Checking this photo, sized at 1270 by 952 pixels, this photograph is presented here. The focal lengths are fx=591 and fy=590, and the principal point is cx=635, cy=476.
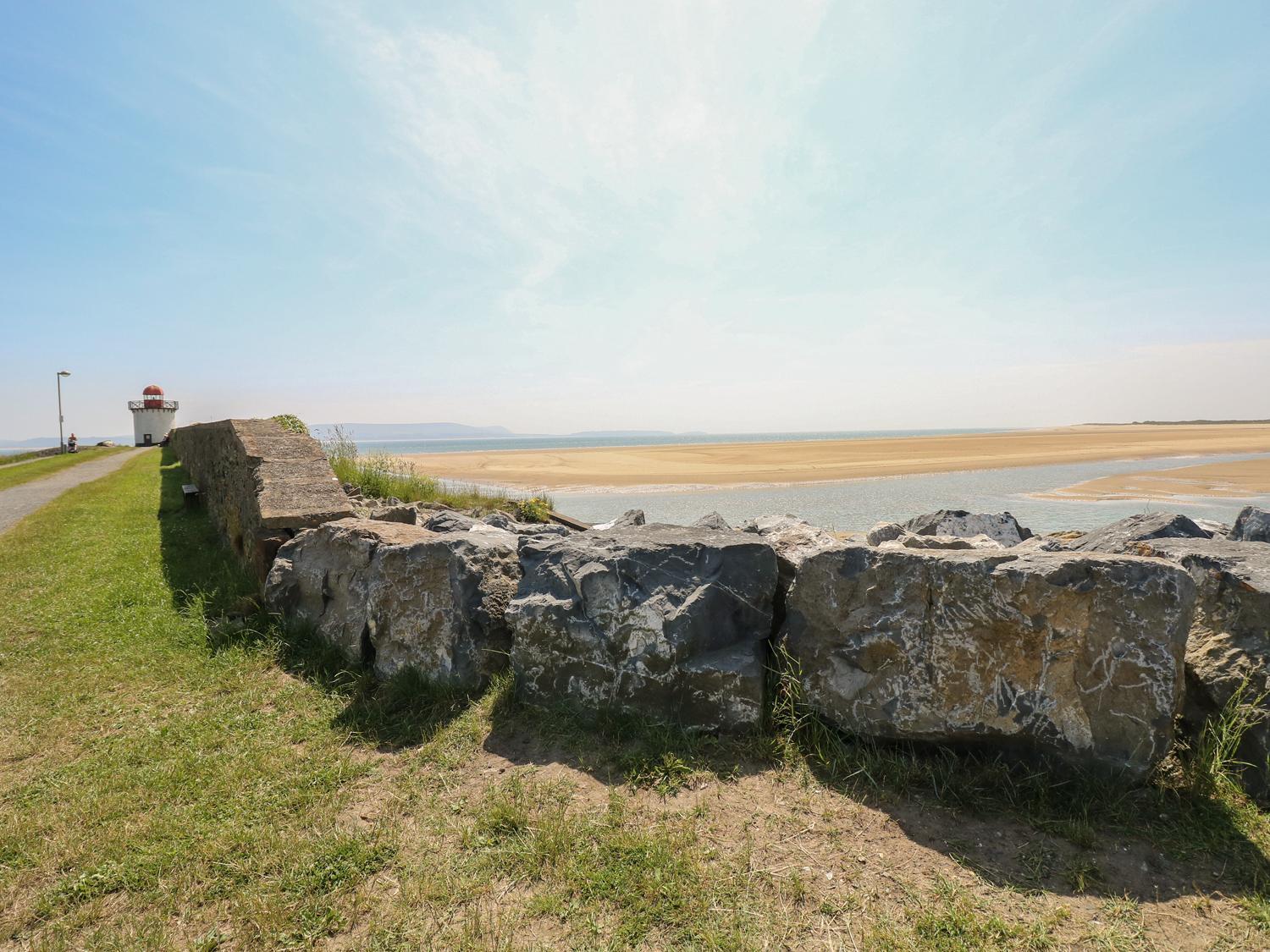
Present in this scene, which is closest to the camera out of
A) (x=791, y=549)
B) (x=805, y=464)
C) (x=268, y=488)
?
(x=791, y=549)

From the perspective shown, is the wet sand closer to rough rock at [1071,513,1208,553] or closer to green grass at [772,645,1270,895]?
rough rock at [1071,513,1208,553]

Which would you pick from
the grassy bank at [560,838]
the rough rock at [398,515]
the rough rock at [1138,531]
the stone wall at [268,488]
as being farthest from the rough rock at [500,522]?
the rough rock at [1138,531]

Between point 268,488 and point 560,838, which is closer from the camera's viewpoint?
point 560,838

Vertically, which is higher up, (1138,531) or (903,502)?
(1138,531)

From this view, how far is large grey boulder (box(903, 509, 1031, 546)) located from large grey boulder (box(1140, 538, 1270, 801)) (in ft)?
14.9

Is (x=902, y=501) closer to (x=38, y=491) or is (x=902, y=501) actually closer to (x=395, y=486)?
(x=395, y=486)

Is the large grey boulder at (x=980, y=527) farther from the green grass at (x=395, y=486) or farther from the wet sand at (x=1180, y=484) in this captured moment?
the wet sand at (x=1180, y=484)

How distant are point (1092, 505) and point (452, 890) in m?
17.0

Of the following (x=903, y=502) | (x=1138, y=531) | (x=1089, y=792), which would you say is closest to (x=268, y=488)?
(x=1089, y=792)

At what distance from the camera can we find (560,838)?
266 cm

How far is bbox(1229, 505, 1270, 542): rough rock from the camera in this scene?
607cm

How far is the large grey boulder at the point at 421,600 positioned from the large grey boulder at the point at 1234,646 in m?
3.96

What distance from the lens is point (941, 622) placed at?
3.05 metres

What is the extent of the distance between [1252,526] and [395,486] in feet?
39.0
